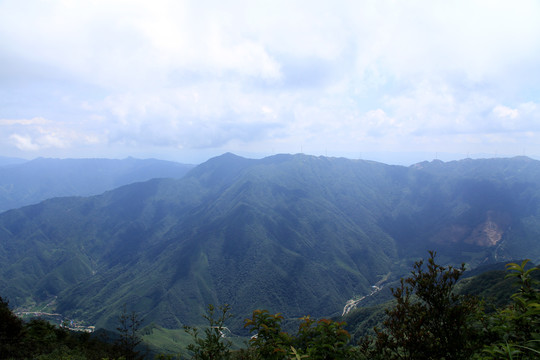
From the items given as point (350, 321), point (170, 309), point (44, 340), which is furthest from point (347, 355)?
point (170, 309)

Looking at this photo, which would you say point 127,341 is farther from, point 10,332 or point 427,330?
point 427,330

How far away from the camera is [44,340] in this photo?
2427cm

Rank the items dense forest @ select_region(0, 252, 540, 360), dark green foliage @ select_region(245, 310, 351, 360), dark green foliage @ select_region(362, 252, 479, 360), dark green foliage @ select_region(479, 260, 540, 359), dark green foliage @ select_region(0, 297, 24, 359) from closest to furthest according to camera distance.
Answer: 1. dark green foliage @ select_region(479, 260, 540, 359)
2. dense forest @ select_region(0, 252, 540, 360)
3. dark green foliage @ select_region(362, 252, 479, 360)
4. dark green foliage @ select_region(245, 310, 351, 360)
5. dark green foliage @ select_region(0, 297, 24, 359)

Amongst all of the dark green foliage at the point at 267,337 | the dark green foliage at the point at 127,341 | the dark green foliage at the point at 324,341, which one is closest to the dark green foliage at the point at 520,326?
the dark green foliage at the point at 324,341

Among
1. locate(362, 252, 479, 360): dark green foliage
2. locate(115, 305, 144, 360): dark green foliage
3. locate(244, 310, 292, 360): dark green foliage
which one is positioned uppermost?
locate(362, 252, 479, 360): dark green foliage

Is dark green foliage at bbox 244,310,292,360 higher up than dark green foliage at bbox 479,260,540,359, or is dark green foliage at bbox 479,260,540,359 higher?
dark green foliage at bbox 479,260,540,359

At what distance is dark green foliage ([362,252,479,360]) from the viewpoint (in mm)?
6219

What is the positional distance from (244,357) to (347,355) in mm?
2738

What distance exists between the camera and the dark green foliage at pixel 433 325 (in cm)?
622

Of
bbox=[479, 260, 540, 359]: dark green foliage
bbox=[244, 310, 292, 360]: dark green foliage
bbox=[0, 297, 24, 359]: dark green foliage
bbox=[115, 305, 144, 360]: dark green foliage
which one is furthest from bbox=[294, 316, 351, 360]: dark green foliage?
bbox=[0, 297, 24, 359]: dark green foliage

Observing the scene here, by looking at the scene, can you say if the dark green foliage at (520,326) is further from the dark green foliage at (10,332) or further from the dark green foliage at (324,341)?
the dark green foliage at (10,332)

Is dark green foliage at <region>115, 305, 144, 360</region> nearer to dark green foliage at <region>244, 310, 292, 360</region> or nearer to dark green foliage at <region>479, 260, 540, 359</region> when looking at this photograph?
dark green foliage at <region>244, 310, 292, 360</region>

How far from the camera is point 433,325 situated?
670 cm

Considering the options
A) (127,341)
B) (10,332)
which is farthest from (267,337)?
(10,332)
